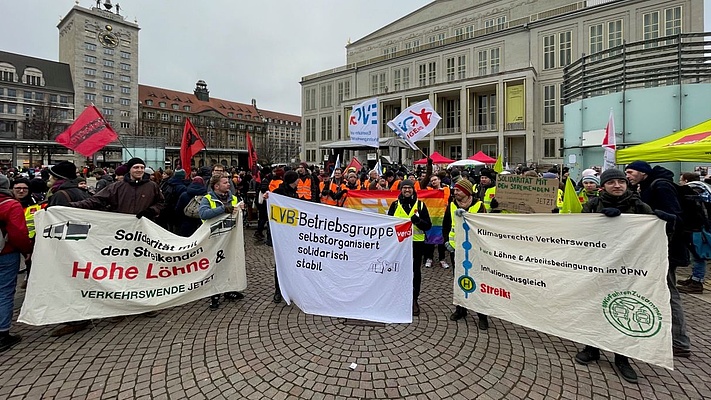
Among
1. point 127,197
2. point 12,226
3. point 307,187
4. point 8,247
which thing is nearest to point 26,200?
point 127,197

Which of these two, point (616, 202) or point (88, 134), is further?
point (88, 134)

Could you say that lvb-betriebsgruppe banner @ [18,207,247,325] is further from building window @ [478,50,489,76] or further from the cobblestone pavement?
building window @ [478,50,489,76]

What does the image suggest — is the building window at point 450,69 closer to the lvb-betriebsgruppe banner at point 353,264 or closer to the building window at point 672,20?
the building window at point 672,20

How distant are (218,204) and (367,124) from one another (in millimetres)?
6937

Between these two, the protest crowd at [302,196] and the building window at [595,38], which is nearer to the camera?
the protest crowd at [302,196]

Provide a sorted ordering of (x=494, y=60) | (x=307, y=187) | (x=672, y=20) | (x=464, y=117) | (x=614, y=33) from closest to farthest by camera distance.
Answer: (x=307, y=187), (x=672, y=20), (x=614, y=33), (x=464, y=117), (x=494, y=60)

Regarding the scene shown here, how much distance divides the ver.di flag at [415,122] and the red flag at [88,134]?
7.14 m

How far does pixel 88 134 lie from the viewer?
7.91 meters

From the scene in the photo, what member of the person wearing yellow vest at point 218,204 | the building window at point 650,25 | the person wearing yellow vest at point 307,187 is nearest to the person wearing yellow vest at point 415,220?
the person wearing yellow vest at point 218,204

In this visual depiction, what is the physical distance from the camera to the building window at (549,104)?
3809 cm

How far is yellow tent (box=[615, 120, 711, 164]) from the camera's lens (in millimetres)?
5508

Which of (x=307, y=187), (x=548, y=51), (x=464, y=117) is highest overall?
(x=548, y=51)

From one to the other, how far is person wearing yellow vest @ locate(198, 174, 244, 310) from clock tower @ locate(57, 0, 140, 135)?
91.1 metres

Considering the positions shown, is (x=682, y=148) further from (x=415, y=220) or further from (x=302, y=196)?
(x=302, y=196)
